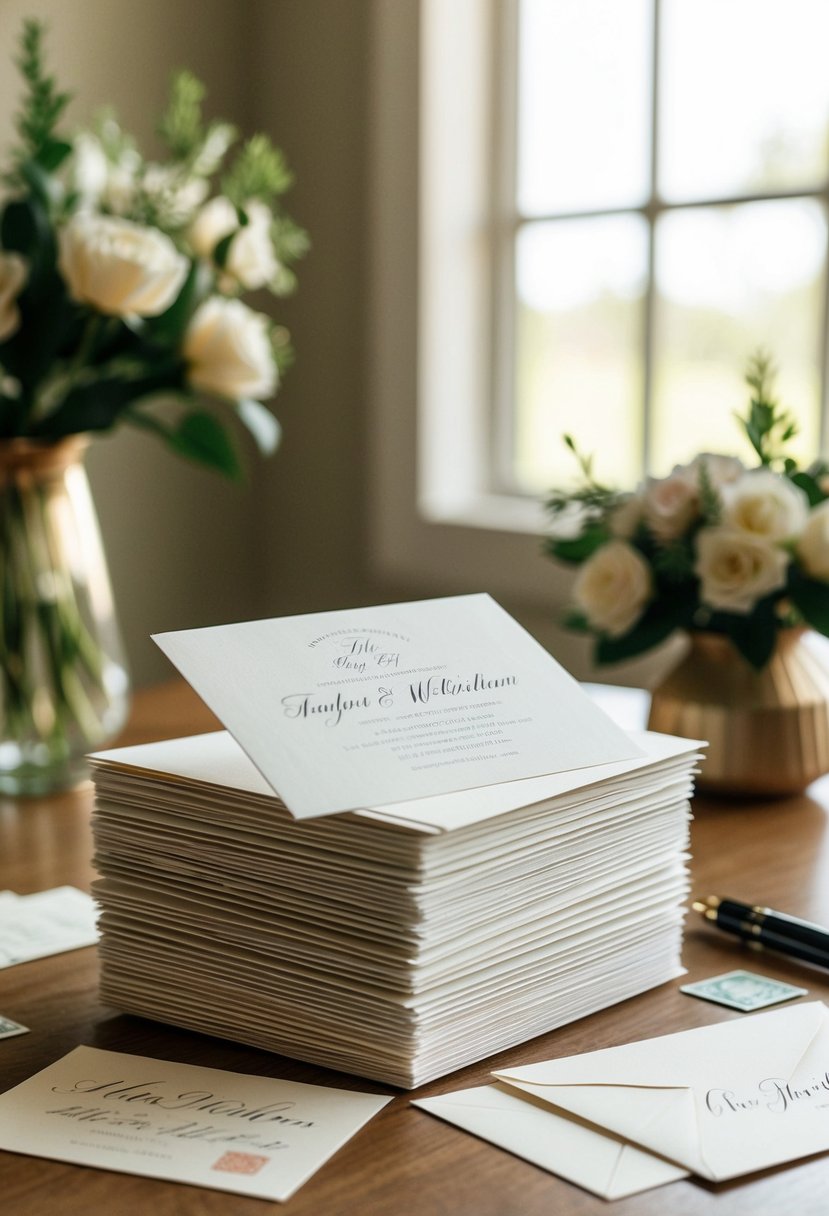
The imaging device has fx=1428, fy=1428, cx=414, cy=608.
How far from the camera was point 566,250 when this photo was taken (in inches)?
80.8

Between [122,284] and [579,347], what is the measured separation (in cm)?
105

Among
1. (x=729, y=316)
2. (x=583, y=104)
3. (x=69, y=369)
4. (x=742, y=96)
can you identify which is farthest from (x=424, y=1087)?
(x=583, y=104)

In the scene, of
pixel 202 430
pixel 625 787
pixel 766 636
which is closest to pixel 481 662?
pixel 625 787

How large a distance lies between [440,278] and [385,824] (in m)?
1.54

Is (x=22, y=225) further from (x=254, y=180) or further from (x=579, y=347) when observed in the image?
(x=579, y=347)

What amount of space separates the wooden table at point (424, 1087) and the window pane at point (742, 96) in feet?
Result: 3.53

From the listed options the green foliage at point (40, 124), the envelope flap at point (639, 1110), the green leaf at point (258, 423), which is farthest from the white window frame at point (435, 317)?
the envelope flap at point (639, 1110)

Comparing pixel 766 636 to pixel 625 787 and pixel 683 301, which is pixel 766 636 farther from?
pixel 683 301

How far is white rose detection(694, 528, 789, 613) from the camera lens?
1075mm

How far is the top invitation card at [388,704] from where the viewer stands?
2.02 ft

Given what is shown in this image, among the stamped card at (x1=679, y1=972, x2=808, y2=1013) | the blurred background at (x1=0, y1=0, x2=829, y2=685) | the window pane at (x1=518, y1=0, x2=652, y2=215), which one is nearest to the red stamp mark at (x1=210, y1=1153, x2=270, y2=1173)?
the stamped card at (x1=679, y1=972, x2=808, y2=1013)

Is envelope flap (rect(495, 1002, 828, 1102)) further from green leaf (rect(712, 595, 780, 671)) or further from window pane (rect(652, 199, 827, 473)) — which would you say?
window pane (rect(652, 199, 827, 473))

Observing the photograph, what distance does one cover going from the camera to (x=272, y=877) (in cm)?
66

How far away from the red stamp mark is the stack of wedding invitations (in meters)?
0.07
